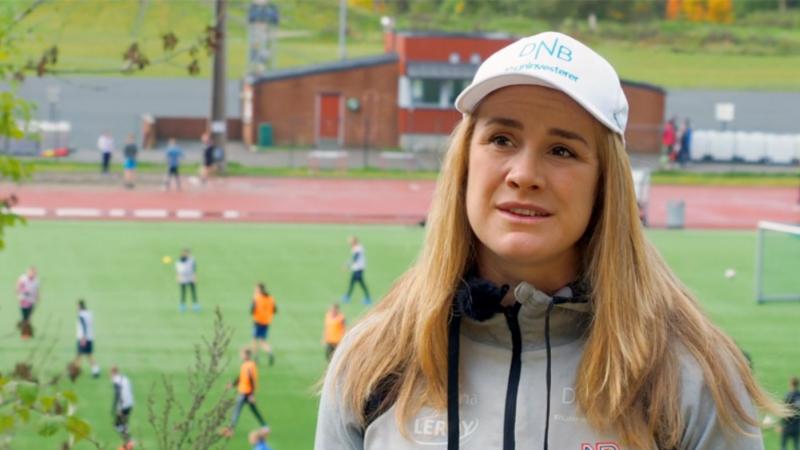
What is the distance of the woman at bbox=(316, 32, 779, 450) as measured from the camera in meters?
2.92

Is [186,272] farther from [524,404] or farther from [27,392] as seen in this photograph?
[524,404]

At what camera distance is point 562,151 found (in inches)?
120

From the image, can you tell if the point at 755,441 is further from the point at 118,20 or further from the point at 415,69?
the point at 118,20

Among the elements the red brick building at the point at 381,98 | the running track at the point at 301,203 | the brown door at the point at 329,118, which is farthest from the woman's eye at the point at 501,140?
the brown door at the point at 329,118

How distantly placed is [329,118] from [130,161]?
13.9 m

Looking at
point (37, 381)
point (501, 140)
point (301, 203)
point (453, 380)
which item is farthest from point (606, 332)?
point (301, 203)

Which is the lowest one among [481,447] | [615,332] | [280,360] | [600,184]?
[280,360]

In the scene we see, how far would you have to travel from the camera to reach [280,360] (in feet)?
79.6

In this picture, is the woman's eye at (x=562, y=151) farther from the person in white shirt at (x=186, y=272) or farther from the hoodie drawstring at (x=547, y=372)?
the person in white shirt at (x=186, y=272)

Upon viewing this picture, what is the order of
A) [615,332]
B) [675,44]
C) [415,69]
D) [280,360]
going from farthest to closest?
[675,44] < [415,69] < [280,360] < [615,332]

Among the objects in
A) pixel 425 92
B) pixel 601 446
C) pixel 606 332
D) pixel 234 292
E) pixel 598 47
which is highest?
pixel 598 47

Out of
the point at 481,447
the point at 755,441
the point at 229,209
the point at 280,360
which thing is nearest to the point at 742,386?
the point at 755,441

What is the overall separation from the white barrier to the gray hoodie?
50996mm

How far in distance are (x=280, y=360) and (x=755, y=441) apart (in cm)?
2154
